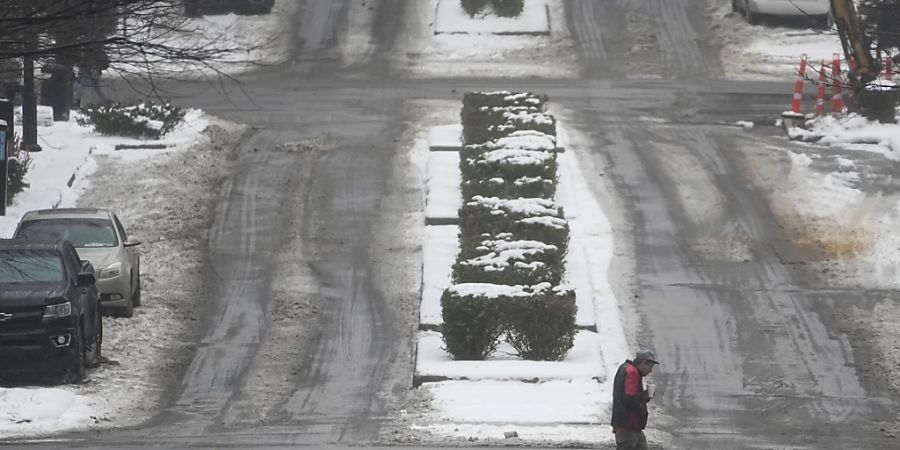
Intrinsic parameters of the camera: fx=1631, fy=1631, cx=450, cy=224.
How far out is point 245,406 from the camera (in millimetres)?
17531

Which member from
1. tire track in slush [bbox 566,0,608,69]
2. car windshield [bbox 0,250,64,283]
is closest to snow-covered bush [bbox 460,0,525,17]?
tire track in slush [bbox 566,0,608,69]

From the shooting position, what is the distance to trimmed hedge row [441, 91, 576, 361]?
742 inches

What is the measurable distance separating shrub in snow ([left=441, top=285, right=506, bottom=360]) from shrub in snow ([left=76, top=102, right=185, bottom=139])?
46.0 feet

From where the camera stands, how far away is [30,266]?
18.5m

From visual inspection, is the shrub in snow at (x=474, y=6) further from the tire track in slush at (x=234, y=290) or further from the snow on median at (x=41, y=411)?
the snow on median at (x=41, y=411)

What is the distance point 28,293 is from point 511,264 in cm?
601

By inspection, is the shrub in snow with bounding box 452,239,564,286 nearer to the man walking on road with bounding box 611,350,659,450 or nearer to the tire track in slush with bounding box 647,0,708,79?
the man walking on road with bounding box 611,350,659,450

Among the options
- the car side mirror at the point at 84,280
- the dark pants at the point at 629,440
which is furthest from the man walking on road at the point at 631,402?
the car side mirror at the point at 84,280

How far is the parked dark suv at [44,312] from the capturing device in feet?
57.7

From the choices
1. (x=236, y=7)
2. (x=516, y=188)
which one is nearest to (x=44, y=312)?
(x=516, y=188)

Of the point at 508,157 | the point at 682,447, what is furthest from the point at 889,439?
the point at 508,157

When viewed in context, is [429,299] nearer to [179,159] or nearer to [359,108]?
[179,159]

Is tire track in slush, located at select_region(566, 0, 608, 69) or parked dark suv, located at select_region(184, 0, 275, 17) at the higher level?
tire track in slush, located at select_region(566, 0, 608, 69)

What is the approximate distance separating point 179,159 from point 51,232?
26.8 ft
